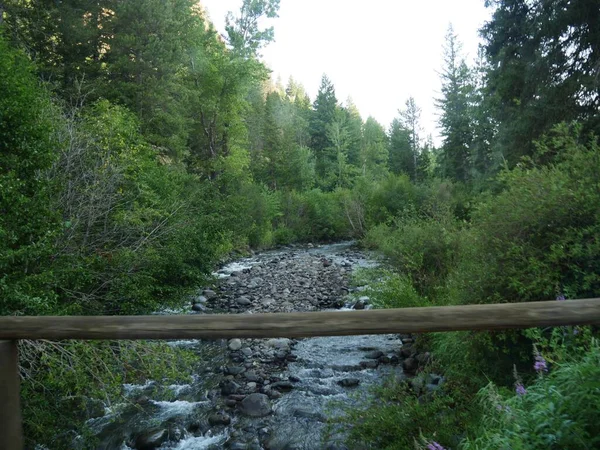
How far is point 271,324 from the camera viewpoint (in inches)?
79.5

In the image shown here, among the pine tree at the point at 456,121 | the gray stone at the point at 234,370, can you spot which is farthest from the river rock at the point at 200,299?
the pine tree at the point at 456,121

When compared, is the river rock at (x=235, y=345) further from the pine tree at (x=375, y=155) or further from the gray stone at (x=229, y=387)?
the pine tree at (x=375, y=155)

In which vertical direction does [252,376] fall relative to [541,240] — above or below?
below

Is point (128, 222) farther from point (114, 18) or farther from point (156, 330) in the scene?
point (114, 18)

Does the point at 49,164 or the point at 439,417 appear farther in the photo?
the point at 49,164

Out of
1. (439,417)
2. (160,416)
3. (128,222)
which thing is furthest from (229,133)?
(439,417)

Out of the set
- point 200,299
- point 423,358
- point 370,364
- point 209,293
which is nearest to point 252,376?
point 370,364

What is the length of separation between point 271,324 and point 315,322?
21 centimetres

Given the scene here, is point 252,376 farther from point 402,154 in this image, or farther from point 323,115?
point 323,115

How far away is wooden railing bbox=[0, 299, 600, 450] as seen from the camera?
6.28 ft

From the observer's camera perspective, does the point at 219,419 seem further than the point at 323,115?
No

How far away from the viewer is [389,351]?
8281 mm

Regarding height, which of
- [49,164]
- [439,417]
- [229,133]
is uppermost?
[229,133]

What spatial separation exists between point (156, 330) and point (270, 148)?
4253 centimetres
